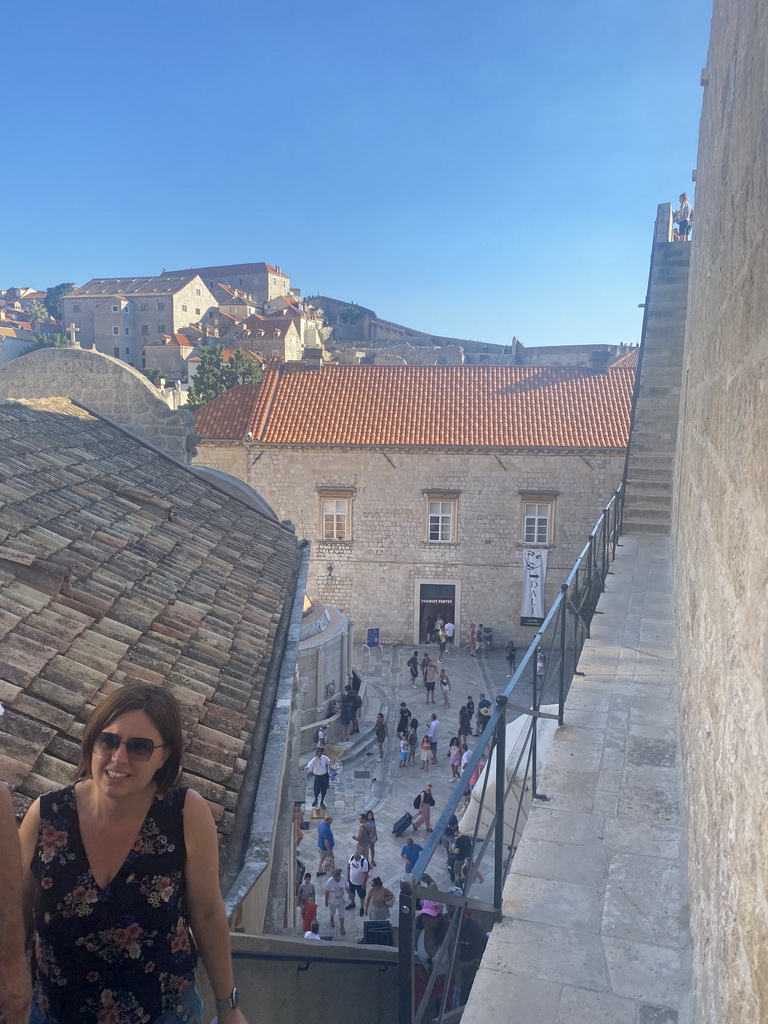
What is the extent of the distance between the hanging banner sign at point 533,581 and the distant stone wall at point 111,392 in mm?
13827

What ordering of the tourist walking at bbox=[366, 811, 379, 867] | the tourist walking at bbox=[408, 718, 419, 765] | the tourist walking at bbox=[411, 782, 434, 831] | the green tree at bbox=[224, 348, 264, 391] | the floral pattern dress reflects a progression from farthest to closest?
the green tree at bbox=[224, 348, 264, 391] → the tourist walking at bbox=[408, 718, 419, 765] → the tourist walking at bbox=[411, 782, 434, 831] → the tourist walking at bbox=[366, 811, 379, 867] → the floral pattern dress

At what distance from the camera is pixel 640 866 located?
3314mm

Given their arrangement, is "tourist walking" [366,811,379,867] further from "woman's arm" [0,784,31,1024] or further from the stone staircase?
"woman's arm" [0,784,31,1024]

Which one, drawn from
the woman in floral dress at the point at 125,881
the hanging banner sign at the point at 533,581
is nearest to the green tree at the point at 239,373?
the hanging banner sign at the point at 533,581

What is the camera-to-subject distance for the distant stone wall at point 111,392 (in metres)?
9.61

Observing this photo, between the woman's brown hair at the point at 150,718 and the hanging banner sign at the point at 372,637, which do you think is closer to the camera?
the woman's brown hair at the point at 150,718

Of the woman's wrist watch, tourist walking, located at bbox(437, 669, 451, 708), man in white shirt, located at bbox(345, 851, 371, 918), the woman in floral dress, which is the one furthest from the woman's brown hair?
tourist walking, located at bbox(437, 669, 451, 708)

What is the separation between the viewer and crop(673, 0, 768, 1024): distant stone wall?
5.36ft

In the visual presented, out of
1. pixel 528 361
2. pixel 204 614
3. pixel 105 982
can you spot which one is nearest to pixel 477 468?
pixel 204 614

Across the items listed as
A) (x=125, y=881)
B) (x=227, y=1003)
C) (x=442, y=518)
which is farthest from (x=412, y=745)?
(x=125, y=881)

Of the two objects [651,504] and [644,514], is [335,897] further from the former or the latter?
[651,504]

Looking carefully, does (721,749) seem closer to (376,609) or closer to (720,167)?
(720,167)

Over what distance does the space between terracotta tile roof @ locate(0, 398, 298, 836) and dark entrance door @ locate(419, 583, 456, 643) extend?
580 inches

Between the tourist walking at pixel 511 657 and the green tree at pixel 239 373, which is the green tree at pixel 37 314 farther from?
the tourist walking at pixel 511 657
